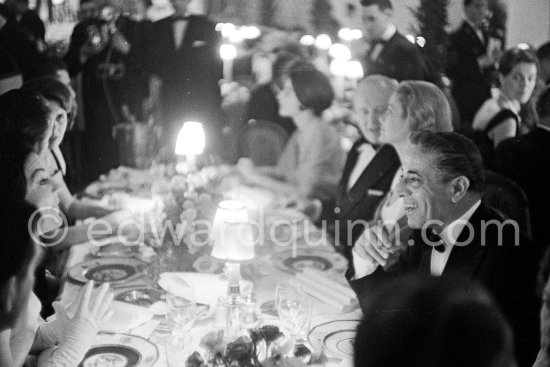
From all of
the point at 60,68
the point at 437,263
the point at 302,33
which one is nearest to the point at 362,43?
the point at 302,33

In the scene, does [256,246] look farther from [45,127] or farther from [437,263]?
[45,127]

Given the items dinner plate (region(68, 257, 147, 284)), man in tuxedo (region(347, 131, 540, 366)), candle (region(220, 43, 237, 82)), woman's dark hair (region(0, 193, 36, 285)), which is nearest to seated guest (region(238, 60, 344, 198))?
candle (region(220, 43, 237, 82))

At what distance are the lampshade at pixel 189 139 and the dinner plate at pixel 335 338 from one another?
3.66ft

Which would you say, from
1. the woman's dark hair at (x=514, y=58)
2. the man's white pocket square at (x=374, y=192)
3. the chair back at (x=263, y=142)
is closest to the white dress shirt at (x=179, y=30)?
the chair back at (x=263, y=142)

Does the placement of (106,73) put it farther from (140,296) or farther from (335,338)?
(335,338)

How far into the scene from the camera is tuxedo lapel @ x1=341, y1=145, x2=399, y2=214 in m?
3.30

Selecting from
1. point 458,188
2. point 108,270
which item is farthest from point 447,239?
point 108,270

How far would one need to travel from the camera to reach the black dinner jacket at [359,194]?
332cm

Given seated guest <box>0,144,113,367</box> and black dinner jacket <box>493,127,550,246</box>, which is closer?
seated guest <box>0,144,113,367</box>

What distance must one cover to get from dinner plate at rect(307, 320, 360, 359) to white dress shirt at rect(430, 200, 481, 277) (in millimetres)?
595

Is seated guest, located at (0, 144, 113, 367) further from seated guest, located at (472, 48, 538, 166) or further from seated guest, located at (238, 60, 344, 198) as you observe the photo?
seated guest, located at (472, 48, 538, 166)

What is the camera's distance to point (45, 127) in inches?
115

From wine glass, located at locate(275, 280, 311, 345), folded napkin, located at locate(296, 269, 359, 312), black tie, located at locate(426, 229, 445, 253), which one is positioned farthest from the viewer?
black tie, located at locate(426, 229, 445, 253)

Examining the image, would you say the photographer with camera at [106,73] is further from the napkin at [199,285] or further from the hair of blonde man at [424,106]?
the hair of blonde man at [424,106]
